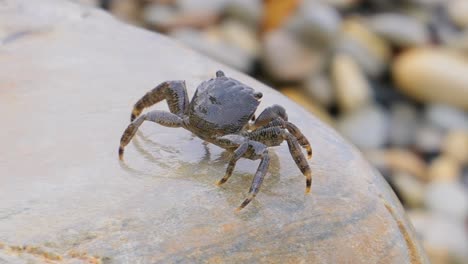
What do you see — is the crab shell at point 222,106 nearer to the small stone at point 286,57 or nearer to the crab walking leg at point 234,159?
the crab walking leg at point 234,159

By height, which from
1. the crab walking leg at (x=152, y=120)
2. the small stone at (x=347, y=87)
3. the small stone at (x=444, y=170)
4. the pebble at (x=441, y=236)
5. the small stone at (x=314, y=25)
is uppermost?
the crab walking leg at (x=152, y=120)

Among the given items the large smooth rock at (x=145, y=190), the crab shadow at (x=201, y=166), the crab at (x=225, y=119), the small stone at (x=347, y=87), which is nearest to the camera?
the large smooth rock at (x=145, y=190)

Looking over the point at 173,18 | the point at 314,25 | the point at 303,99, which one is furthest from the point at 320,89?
the point at 173,18

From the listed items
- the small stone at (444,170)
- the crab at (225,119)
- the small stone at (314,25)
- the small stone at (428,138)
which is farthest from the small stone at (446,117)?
the crab at (225,119)

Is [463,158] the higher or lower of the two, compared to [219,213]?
lower

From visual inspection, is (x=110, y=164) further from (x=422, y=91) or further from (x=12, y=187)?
(x=422, y=91)

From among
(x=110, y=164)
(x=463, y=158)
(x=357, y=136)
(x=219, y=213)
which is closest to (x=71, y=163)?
(x=110, y=164)
